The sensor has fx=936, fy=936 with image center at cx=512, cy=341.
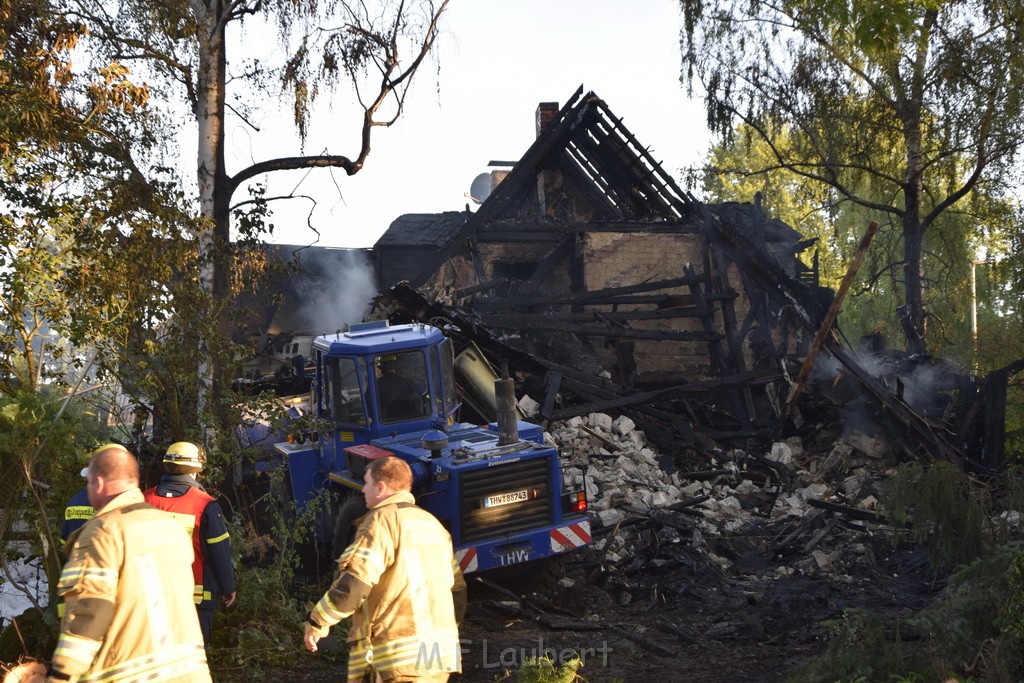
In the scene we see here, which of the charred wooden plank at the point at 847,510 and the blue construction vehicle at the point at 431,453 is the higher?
the blue construction vehicle at the point at 431,453

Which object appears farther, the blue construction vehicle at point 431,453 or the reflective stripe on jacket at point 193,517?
the blue construction vehicle at point 431,453

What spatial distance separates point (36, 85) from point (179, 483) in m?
5.37

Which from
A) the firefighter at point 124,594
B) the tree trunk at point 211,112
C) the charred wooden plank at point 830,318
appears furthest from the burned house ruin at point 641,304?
the firefighter at point 124,594

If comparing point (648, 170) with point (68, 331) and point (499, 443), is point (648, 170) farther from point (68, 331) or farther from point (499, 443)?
point (68, 331)

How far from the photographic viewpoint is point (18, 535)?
21.6ft

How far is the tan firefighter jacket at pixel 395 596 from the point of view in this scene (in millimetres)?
4109

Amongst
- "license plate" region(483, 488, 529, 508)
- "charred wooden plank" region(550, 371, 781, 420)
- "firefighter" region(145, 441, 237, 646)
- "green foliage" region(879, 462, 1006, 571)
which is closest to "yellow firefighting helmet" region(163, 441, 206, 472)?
"firefighter" region(145, 441, 237, 646)

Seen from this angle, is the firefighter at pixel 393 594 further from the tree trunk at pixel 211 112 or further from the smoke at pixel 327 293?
the smoke at pixel 327 293

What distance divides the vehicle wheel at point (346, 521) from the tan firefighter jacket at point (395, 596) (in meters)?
3.78

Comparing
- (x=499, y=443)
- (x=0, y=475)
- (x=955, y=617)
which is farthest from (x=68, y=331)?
(x=955, y=617)

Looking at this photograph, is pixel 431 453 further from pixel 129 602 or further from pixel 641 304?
pixel 641 304

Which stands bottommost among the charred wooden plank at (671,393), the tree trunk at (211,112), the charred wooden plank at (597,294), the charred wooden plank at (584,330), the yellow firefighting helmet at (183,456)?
the charred wooden plank at (671,393)

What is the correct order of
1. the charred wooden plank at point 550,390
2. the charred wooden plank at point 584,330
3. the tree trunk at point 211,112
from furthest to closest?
1. the charred wooden plank at point 584,330
2. the charred wooden plank at point 550,390
3. the tree trunk at point 211,112

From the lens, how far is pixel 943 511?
23.4 ft
